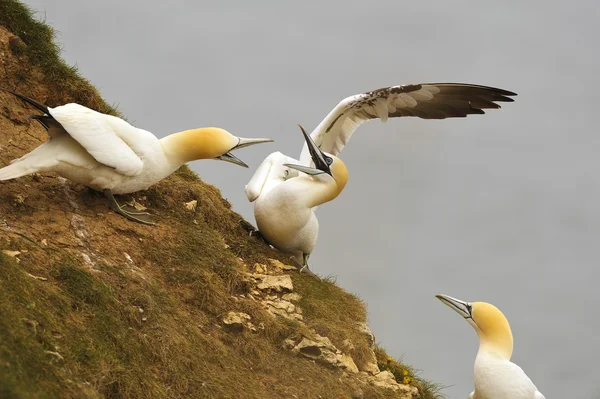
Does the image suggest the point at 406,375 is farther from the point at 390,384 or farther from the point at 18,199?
the point at 18,199

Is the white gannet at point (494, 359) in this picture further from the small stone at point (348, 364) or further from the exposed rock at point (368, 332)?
the small stone at point (348, 364)

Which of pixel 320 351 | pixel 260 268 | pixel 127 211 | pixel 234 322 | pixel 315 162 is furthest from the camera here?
pixel 315 162

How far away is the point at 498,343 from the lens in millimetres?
7855

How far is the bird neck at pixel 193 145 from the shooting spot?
307 inches

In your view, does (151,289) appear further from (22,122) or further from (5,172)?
(22,122)

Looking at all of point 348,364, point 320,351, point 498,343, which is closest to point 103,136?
point 320,351

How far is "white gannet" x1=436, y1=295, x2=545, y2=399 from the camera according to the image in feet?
24.5

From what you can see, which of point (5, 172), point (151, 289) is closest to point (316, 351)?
point (151, 289)

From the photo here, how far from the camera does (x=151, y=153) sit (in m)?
7.57

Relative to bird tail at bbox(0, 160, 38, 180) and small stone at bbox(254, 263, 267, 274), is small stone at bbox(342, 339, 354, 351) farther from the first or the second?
bird tail at bbox(0, 160, 38, 180)

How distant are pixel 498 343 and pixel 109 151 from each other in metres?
4.12

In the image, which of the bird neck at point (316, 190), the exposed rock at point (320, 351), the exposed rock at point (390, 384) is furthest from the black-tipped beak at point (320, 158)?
the exposed rock at point (390, 384)

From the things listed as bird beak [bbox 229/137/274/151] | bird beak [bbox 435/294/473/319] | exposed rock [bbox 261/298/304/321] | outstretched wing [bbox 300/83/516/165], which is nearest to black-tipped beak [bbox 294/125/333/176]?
outstretched wing [bbox 300/83/516/165]

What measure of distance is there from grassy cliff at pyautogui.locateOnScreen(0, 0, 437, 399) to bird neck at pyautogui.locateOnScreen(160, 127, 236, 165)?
0.74 m
